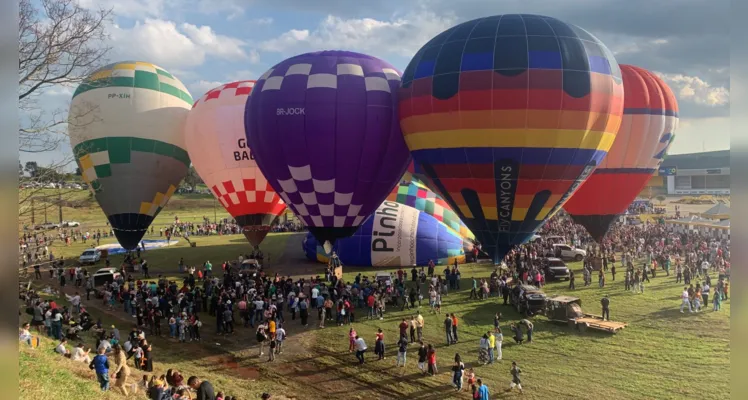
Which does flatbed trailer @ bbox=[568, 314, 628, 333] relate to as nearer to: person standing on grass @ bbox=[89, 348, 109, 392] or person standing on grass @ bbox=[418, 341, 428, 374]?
person standing on grass @ bbox=[418, 341, 428, 374]

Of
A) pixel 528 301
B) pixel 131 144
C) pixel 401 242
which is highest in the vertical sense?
pixel 131 144

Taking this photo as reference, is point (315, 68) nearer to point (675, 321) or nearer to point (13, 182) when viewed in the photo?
point (675, 321)

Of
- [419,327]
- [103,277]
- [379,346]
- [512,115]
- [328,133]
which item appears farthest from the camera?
[103,277]

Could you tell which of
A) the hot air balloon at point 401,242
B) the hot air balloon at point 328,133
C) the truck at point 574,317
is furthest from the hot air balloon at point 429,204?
the truck at point 574,317

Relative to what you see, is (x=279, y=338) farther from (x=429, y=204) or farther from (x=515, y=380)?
(x=429, y=204)

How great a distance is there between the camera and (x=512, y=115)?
1559 centimetres

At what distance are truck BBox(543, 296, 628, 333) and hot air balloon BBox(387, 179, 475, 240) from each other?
9.97 m

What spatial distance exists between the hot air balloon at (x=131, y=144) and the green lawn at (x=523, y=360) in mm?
10667

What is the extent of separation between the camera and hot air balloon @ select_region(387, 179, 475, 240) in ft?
82.3

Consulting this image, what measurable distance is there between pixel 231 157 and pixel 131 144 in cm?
474

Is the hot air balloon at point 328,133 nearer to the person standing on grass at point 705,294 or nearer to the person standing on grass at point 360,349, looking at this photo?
the person standing on grass at point 360,349

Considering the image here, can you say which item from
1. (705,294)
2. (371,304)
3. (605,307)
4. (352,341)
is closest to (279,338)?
(352,341)

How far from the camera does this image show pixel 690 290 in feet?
53.7

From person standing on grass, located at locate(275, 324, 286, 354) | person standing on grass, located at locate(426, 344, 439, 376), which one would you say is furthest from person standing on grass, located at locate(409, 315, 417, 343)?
person standing on grass, located at locate(275, 324, 286, 354)
